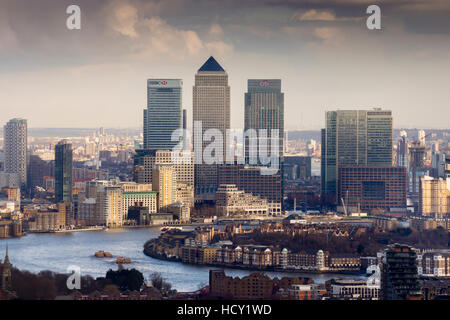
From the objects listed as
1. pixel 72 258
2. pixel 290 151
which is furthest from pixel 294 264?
pixel 290 151

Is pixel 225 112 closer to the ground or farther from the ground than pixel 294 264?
farther from the ground

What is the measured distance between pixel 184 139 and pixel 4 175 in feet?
16.5

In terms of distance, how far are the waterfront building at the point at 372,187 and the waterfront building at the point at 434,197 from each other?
200 centimetres

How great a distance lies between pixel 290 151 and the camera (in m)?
29.3

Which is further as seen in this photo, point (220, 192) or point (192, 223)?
point (220, 192)

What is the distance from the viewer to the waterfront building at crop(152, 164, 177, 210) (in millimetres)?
21250

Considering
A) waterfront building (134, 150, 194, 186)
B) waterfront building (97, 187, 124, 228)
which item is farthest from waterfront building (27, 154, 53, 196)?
waterfront building (97, 187, 124, 228)

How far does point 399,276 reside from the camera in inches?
352

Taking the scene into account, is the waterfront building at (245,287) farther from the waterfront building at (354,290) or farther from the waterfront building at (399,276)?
the waterfront building at (399,276)

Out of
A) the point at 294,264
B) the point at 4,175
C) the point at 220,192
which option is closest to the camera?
the point at 294,264

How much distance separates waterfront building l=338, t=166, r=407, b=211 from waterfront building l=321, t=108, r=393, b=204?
1.61 meters

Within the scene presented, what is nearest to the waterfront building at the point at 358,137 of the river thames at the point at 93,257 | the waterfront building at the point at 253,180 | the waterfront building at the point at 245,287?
the waterfront building at the point at 253,180

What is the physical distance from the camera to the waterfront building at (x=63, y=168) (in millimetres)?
21047
